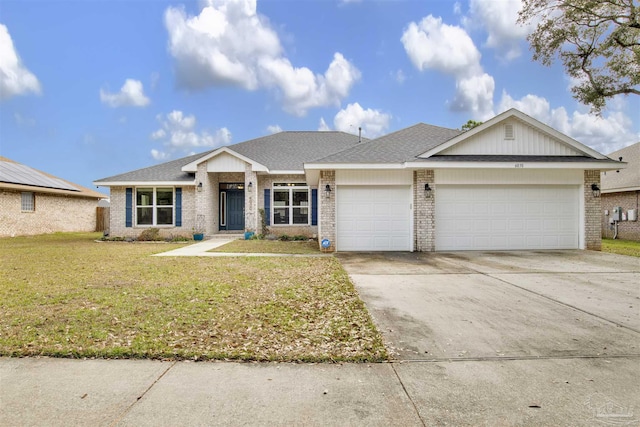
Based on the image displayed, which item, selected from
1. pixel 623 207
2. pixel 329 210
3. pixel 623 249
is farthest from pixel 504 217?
pixel 623 207

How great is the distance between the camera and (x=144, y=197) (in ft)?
56.5

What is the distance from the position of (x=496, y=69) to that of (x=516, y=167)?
38.3 ft

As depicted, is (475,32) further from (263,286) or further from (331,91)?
(263,286)

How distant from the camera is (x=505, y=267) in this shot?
8.26 metres

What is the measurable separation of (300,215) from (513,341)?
13.8 meters

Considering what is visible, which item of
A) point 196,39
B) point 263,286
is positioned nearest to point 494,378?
point 263,286

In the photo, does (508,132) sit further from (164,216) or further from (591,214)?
(164,216)

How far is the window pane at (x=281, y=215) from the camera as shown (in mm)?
17016

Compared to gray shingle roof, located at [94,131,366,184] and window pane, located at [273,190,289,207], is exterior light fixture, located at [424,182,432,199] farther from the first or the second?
window pane, located at [273,190,289,207]

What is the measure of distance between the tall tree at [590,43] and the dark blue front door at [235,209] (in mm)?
15988

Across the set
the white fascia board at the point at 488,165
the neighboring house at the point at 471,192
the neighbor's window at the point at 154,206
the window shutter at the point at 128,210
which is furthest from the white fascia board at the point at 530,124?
the window shutter at the point at 128,210

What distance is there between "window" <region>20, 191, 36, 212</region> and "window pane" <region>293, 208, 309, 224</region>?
52.4 feet

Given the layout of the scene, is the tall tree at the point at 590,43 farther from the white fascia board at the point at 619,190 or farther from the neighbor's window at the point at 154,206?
the neighbor's window at the point at 154,206

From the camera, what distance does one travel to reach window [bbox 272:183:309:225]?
17031 mm
